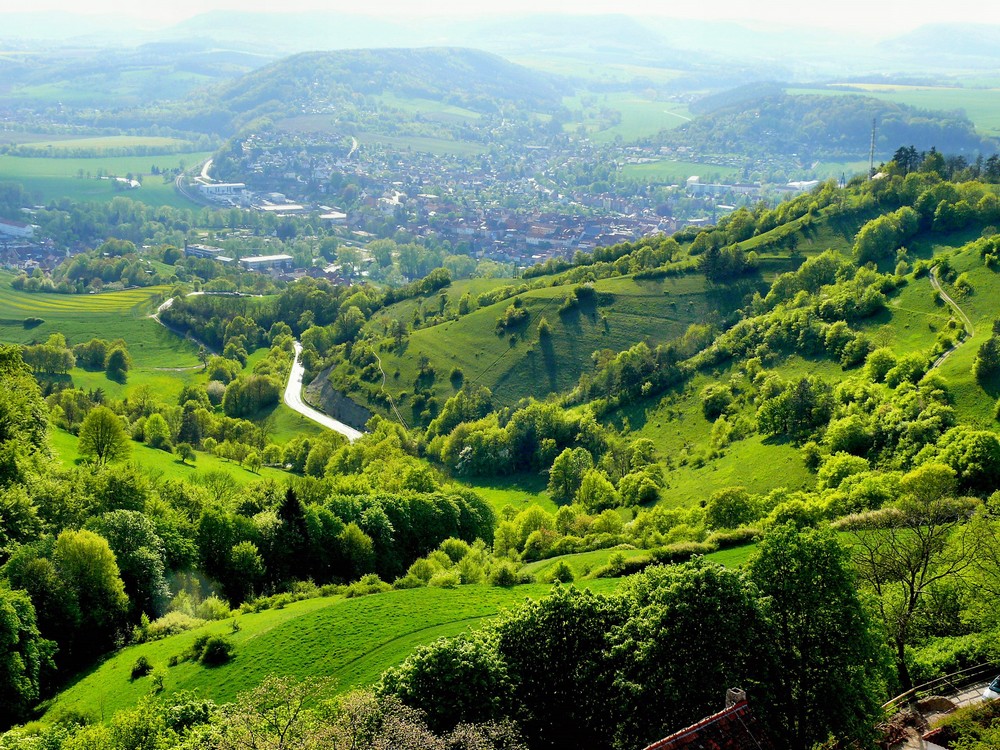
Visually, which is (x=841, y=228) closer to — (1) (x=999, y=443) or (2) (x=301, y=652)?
(1) (x=999, y=443)

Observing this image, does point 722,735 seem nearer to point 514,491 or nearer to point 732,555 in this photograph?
point 732,555

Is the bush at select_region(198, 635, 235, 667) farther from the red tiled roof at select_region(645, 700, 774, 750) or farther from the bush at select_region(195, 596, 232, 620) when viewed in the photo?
the red tiled roof at select_region(645, 700, 774, 750)

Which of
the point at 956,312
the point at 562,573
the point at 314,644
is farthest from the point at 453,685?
the point at 956,312

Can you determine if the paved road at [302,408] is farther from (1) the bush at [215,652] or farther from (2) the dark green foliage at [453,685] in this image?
(2) the dark green foliage at [453,685]

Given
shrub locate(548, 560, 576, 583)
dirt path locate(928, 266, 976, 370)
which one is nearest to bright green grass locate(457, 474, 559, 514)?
shrub locate(548, 560, 576, 583)

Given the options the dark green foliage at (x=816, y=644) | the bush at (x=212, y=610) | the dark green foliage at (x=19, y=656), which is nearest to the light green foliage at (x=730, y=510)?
the dark green foliage at (x=816, y=644)

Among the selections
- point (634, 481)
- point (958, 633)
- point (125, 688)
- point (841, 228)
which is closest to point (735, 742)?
point (958, 633)
